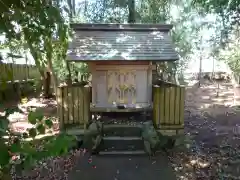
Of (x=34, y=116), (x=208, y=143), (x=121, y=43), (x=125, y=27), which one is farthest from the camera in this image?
(x=125, y=27)

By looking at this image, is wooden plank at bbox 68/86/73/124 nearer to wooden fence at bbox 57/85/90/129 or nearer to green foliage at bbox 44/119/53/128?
wooden fence at bbox 57/85/90/129

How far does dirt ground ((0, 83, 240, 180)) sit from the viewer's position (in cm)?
582

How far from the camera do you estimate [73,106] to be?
7.71m

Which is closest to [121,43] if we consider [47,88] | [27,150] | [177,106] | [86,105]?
[86,105]

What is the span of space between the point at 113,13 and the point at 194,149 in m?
8.29

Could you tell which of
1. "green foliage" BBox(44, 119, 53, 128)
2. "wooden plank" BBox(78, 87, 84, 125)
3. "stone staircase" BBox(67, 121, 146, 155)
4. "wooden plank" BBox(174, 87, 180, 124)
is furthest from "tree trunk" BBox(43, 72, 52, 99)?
"green foliage" BBox(44, 119, 53, 128)

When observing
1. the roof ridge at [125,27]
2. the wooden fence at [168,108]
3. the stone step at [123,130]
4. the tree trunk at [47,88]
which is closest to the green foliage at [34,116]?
the stone step at [123,130]

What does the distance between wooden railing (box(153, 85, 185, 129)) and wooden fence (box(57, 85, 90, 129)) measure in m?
1.86

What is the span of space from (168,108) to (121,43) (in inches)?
89.6

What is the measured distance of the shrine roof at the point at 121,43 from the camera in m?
7.53

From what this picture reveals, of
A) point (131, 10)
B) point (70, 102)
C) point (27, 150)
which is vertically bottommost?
point (70, 102)

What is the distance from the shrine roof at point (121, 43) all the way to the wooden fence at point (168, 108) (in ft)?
2.93

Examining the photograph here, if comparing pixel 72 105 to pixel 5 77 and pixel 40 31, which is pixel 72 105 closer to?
pixel 40 31

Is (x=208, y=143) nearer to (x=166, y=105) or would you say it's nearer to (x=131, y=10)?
(x=166, y=105)
